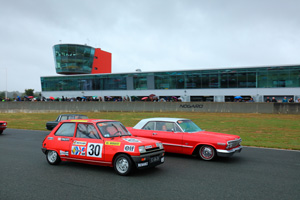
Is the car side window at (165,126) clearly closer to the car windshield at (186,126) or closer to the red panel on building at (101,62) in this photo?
the car windshield at (186,126)

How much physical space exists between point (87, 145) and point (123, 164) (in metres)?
1.21

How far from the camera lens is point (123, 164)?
657 cm

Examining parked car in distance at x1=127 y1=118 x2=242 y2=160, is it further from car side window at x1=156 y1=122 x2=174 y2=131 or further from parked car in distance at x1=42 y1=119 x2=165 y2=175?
parked car in distance at x1=42 y1=119 x2=165 y2=175

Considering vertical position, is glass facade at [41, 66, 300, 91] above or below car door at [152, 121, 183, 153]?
above

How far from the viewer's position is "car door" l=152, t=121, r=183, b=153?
351 inches

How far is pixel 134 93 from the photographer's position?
59625 millimetres

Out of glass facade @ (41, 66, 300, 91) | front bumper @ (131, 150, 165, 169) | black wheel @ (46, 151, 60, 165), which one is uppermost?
glass facade @ (41, 66, 300, 91)

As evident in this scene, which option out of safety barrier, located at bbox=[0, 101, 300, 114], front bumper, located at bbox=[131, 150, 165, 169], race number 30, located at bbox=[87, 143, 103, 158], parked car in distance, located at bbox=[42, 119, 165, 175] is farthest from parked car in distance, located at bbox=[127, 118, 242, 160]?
safety barrier, located at bbox=[0, 101, 300, 114]

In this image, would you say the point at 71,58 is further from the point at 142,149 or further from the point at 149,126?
the point at 142,149

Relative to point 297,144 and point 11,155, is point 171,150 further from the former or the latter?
point 297,144

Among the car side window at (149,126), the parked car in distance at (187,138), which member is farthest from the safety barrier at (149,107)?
the car side window at (149,126)

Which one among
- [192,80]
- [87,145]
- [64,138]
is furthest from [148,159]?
[192,80]

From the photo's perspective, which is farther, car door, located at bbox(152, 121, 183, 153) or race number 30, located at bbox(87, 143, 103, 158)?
car door, located at bbox(152, 121, 183, 153)

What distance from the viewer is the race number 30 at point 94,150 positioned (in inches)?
270
